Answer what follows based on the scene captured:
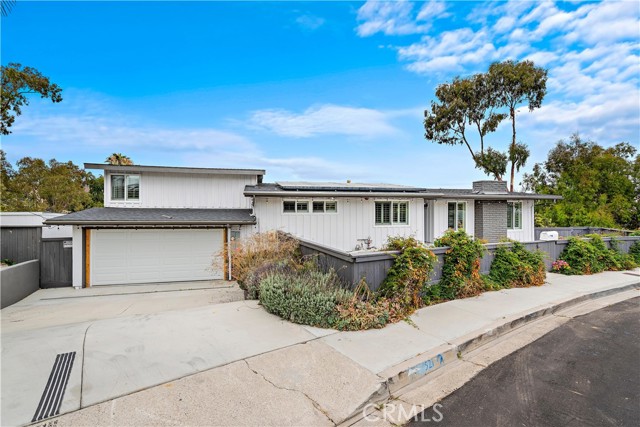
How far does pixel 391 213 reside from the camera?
1295 cm

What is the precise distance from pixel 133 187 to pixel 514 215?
18854 mm

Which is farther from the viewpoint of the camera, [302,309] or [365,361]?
[302,309]

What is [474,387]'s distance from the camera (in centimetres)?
358

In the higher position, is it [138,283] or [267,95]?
[267,95]

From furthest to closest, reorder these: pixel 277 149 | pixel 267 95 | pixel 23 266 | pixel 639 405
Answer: pixel 277 149
pixel 267 95
pixel 23 266
pixel 639 405

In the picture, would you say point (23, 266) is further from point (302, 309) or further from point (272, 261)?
point (302, 309)

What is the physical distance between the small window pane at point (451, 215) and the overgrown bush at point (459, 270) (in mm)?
7392

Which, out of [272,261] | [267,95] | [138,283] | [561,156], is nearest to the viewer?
[272,261]

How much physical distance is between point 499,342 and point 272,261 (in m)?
5.11

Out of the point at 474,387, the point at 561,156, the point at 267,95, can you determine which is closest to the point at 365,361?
the point at 474,387

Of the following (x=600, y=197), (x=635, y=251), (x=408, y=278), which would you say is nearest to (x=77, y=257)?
(x=408, y=278)

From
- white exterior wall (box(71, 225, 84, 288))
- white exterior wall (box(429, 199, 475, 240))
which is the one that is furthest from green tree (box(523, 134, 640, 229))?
white exterior wall (box(71, 225, 84, 288))

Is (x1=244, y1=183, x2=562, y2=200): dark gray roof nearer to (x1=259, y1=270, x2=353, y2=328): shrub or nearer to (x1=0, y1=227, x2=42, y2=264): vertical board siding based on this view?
(x1=259, y1=270, x2=353, y2=328): shrub

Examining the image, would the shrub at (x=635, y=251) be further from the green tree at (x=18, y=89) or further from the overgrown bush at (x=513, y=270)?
the green tree at (x=18, y=89)
